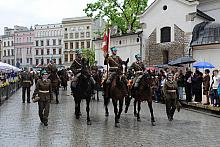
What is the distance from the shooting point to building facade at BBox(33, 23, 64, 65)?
99.9 m

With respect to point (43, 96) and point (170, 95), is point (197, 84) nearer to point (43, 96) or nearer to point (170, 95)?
point (170, 95)

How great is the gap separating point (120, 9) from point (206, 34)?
1753 cm

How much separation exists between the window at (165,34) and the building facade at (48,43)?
6800 cm

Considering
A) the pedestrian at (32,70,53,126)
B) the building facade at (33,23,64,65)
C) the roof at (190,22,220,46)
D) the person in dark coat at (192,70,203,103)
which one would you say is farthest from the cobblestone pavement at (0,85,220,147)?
the building facade at (33,23,64,65)

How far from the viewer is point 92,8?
43.7m

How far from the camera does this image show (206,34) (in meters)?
→ 28.5

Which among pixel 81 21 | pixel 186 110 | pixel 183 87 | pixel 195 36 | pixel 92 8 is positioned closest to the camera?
pixel 186 110

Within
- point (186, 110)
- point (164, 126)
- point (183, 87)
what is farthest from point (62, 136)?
point (183, 87)

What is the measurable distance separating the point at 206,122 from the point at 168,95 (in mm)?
1826

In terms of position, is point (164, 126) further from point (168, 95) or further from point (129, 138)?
point (129, 138)

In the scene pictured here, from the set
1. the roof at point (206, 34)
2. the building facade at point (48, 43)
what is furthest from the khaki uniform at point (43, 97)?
the building facade at point (48, 43)

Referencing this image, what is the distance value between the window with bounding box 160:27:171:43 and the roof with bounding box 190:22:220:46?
281 cm

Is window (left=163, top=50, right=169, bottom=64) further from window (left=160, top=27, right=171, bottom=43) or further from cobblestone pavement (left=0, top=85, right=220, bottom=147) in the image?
cobblestone pavement (left=0, top=85, right=220, bottom=147)

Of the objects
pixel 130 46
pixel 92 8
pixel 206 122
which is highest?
pixel 92 8
